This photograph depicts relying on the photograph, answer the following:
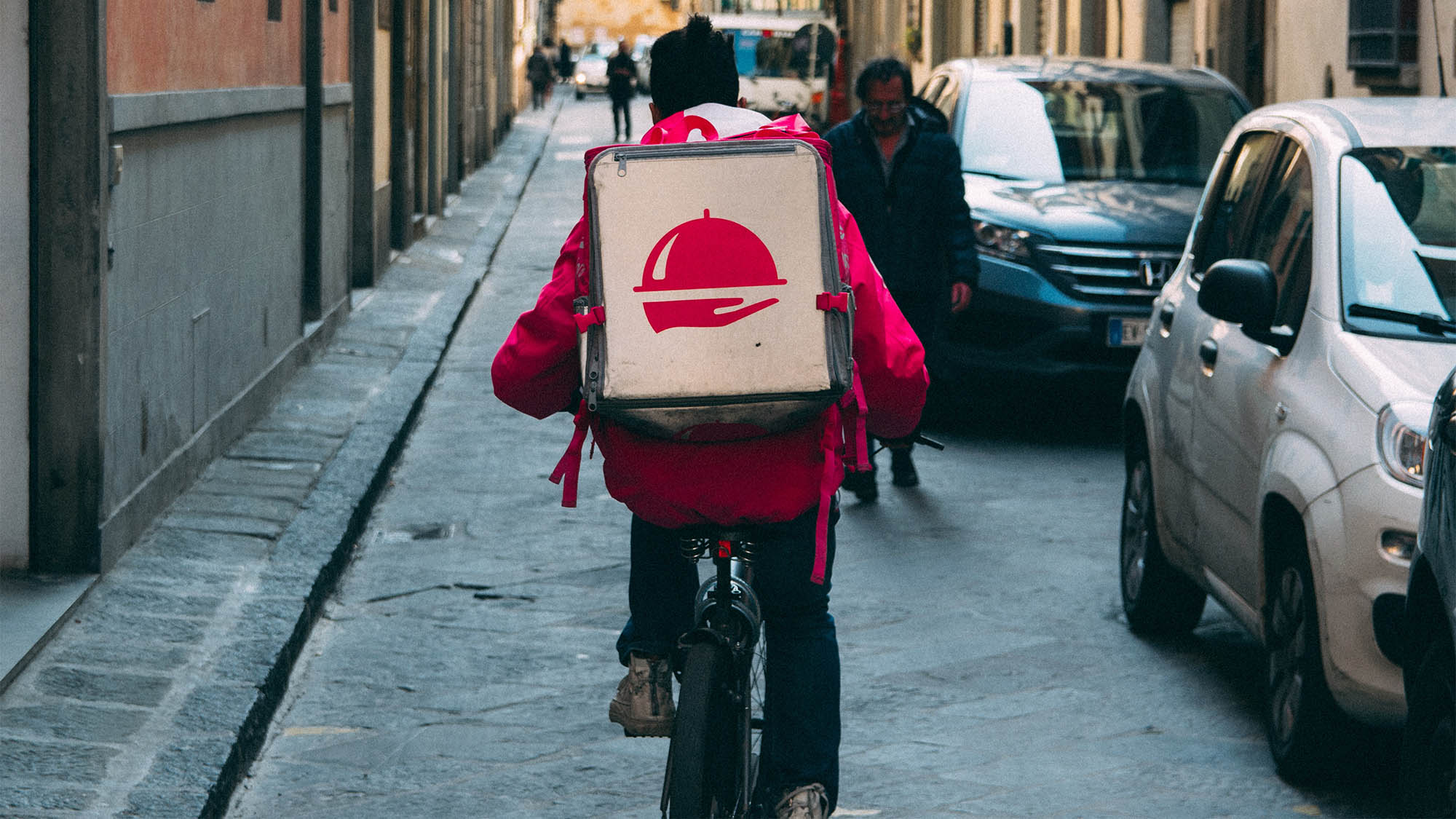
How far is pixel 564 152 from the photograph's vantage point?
3209cm

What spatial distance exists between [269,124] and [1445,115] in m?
5.81

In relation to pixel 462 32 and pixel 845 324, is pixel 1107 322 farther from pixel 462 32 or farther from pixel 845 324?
pixel 462 32

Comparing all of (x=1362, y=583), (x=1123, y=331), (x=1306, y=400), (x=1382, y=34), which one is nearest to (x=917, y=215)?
(x=1123, y=331)

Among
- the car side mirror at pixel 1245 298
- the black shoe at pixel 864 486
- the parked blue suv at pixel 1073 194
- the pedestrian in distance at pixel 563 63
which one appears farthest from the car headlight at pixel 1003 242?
the pedestrian in distance at pixel 563 63

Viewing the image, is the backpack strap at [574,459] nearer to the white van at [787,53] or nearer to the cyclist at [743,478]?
the cyclist at [743,478]

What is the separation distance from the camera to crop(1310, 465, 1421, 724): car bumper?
4.30 metres

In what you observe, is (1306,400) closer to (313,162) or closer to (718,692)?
(718,692)

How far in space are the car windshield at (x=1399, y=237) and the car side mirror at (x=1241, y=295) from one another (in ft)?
0.62

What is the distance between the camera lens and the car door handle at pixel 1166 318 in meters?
6.08

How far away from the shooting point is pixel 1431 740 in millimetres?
3676

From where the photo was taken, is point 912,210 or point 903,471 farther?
point 903,471

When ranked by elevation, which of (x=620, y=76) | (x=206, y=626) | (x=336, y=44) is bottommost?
(x=206, y=626)

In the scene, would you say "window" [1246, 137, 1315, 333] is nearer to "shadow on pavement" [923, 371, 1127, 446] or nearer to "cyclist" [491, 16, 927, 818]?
"cyclist" [491, 16, 927, 818]

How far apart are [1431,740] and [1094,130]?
7512 millimetres
